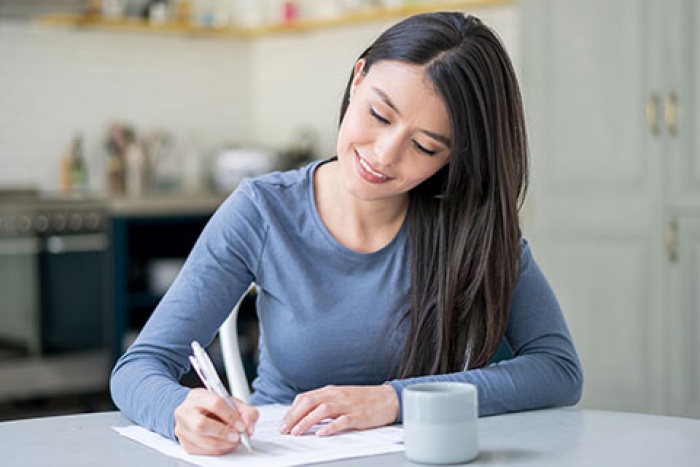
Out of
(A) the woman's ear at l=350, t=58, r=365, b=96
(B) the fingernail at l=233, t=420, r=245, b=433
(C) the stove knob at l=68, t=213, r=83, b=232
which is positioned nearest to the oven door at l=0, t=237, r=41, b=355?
(C) the stove knob at l=68, t=213, r=83, b=232

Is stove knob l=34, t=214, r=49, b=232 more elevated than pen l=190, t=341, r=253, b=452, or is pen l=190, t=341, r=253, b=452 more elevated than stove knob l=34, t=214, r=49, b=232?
pen l=190, t=341, r=253, b=452

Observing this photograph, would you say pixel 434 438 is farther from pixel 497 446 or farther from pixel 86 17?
pixel 86 17

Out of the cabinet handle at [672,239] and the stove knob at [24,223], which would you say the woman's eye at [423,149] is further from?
the stove knob at [24,223]

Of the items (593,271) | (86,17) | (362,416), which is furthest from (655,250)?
(86,17)

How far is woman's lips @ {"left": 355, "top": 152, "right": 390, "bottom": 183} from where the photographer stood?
1857mm

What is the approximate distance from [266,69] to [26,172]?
4.74 feet

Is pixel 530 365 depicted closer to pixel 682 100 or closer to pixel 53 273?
pixel 682 100

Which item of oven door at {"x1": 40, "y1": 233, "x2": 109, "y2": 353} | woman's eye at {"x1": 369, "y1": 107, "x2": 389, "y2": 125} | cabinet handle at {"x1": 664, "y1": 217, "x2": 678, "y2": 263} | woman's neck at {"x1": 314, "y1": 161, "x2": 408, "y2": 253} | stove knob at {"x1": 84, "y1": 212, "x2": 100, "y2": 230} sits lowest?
oven door at {"x1": 40, "y1": 233, "x2": 109, "y2": 353}

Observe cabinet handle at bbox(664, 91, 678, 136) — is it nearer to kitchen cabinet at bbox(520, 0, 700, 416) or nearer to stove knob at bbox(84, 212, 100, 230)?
kitchen cabinet at bbox(520, 0, 700, 416)

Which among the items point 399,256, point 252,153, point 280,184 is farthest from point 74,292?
point 399,256

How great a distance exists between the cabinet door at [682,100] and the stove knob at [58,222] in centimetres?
245

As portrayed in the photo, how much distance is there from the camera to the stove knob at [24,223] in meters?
4.73

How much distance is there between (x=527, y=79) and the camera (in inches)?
169

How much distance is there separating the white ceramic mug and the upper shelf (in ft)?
12.1
